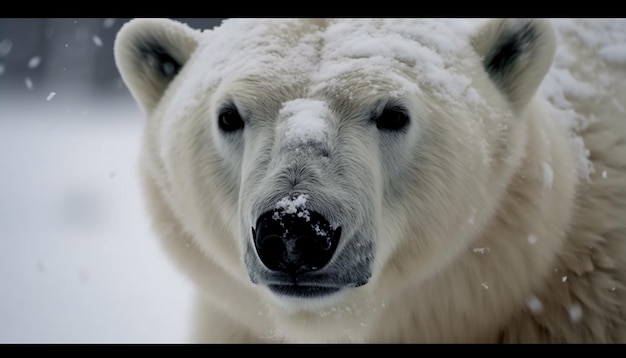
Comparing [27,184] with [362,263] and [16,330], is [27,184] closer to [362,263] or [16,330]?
[16,330]

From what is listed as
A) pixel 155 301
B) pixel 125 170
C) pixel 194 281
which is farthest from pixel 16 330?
pixel 125 170

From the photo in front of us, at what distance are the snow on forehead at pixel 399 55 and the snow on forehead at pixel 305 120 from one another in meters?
0.09

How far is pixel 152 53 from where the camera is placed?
3.36 metres

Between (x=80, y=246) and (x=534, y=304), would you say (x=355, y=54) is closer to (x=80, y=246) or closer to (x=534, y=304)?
(x=534, y=304)

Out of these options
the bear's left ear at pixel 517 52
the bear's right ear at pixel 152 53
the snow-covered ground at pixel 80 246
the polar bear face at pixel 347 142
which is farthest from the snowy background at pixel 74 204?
the bear's left ear at pixel 517 52

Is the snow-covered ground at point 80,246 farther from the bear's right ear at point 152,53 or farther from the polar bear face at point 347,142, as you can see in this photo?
the polar bear face at point 347,142

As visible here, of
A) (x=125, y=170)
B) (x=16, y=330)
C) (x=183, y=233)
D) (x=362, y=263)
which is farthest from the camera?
(x=125, y=170)

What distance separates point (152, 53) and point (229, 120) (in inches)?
28.3

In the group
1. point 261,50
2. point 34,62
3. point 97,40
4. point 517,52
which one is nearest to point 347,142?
point 261,50

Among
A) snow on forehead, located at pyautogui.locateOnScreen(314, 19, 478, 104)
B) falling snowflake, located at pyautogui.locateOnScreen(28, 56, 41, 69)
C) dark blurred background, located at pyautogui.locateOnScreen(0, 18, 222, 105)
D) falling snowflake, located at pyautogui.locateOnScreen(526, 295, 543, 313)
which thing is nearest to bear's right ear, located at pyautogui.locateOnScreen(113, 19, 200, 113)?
snow on forehead, located at pyautogui.locateOnScreen(314, 19, 478, 104)

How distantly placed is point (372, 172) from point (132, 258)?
17.0 ft

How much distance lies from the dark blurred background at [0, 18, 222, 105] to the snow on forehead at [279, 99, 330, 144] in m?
13.7

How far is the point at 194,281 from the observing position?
3223mm

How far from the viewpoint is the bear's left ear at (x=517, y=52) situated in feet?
9.61
